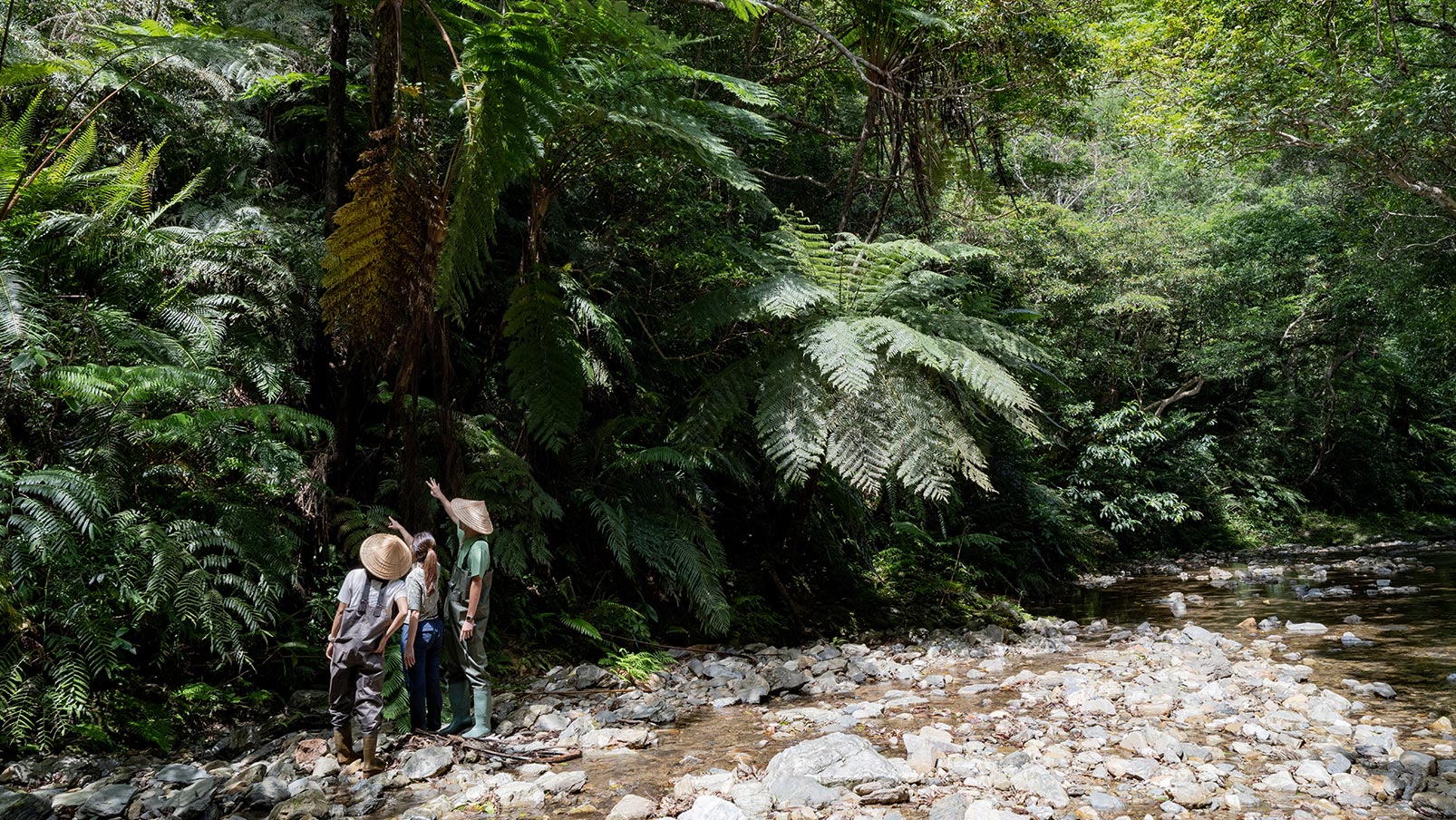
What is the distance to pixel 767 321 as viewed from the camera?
209 inches

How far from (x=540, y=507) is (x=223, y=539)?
1.50 metres

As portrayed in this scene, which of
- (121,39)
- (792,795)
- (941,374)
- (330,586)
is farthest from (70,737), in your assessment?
(941,374)

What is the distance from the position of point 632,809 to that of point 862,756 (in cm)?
85

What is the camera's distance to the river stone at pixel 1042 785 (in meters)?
2.73

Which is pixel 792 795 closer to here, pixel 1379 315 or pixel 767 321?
pixel 767 321

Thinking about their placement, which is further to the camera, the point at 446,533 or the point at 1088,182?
the point at 1088,182

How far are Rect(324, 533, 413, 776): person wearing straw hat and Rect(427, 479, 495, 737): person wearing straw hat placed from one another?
0.87ft

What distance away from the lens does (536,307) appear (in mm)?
4172

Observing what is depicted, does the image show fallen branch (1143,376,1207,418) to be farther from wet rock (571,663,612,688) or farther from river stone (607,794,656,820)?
river stone (607,794,656,820)

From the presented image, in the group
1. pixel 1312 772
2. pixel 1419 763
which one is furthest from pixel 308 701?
pixel 1419 763

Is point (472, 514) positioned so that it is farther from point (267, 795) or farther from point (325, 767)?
point (267, 795)

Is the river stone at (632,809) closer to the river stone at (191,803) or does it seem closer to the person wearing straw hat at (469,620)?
the person wearing straw hat at (469,620)

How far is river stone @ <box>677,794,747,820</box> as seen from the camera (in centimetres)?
251

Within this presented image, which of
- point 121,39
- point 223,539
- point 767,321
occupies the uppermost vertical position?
point 121,39
